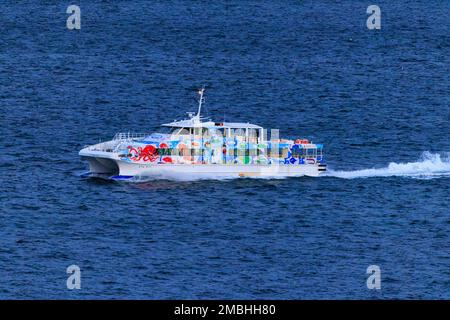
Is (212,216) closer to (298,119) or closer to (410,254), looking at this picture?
(410,254)

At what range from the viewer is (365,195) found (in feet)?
466

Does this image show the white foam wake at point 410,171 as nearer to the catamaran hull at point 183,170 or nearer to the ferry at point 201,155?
the ferry at point 201,155

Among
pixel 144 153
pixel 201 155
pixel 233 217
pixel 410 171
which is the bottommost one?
pixel 233 217

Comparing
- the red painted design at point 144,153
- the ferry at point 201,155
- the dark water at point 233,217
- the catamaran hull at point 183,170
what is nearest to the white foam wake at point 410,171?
the dark water at point 233,217

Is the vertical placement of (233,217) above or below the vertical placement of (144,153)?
below

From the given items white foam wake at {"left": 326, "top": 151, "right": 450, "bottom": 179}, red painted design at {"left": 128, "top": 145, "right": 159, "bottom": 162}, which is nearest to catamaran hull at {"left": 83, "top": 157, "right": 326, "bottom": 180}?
red painted design at {"left": 128, "top": 145, "right": 159, "bottom": 162}

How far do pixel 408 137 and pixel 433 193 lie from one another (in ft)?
90.3

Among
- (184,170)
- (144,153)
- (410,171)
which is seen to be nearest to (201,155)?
(184,170)

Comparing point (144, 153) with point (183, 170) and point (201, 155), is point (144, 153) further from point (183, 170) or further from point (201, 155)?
point (201, 155)

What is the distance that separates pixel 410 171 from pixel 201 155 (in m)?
20.3

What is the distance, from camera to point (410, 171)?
152250 mm
